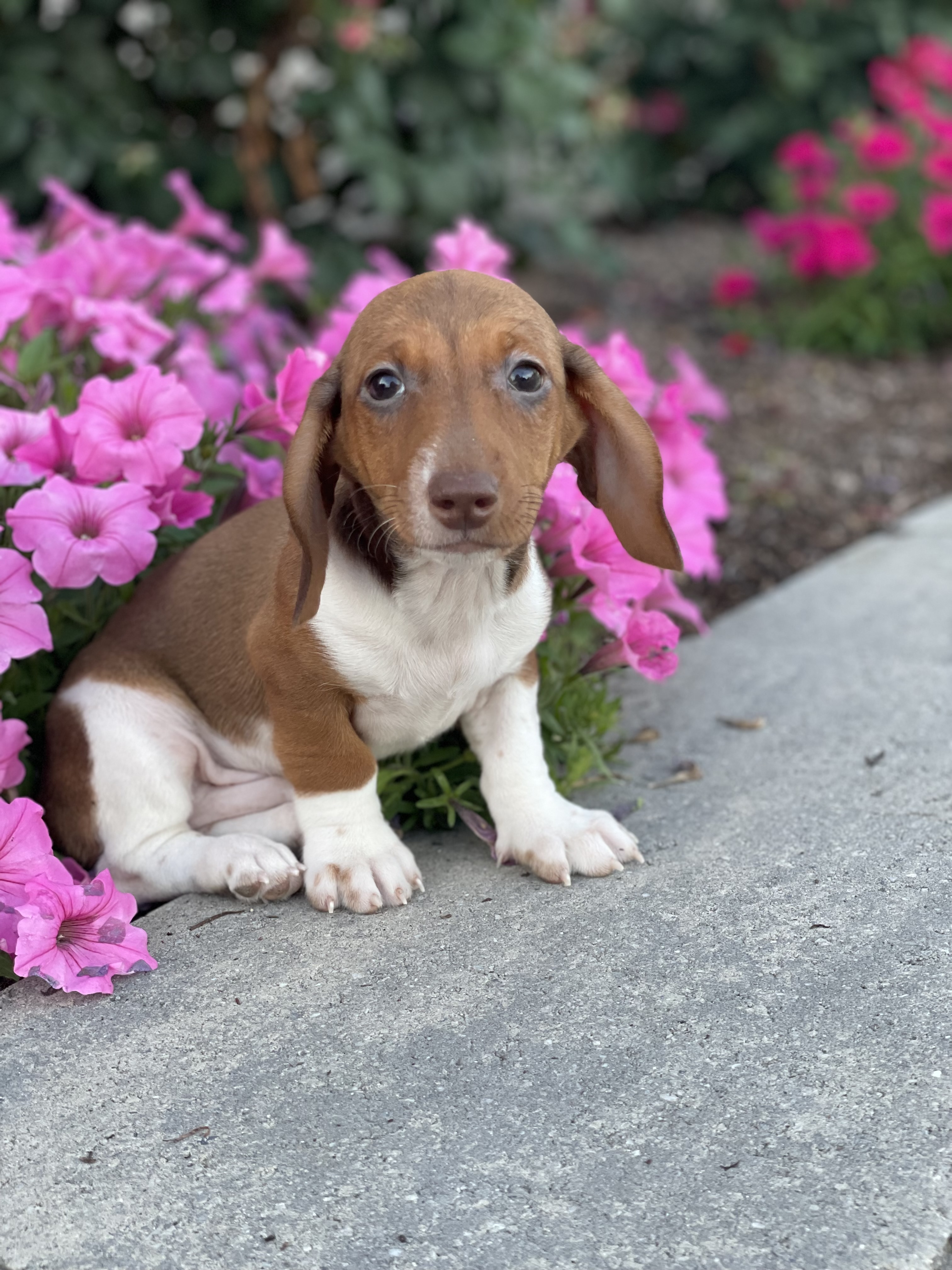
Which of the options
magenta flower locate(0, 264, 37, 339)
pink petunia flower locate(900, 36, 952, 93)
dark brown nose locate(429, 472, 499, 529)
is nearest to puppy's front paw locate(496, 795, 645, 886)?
dark brown nose locate(429, 472, 499, 529)

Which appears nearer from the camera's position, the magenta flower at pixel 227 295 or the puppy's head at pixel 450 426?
the puppy's head at pixel 450 426

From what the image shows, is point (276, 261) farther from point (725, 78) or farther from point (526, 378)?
point (725, 78)

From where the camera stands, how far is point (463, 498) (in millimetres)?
2277

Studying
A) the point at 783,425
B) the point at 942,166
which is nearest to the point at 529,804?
the point at 783,425

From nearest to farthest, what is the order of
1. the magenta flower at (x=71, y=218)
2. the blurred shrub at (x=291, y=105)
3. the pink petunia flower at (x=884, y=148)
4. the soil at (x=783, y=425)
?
the magenta flower at (x=71, y=218) → the soil at (x=783, y=425) → the blurred shrub at (x=291, y=105) → the pink petunia flower at (x=884, y=148)

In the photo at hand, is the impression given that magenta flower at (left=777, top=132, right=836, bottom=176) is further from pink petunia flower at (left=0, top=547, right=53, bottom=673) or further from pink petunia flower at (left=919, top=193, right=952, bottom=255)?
pink petunia flower at (left=0, top=547, right=53, bottom=673)

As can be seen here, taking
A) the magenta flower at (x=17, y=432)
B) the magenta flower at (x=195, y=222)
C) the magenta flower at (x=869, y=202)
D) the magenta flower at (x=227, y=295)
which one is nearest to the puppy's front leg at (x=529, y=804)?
the magenta flower at (x=17, y=432)

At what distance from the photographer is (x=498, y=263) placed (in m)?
3.86

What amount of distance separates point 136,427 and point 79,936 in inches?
43.1

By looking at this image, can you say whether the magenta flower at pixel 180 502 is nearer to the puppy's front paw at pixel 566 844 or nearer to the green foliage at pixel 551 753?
the green foliage at pixel 551 753

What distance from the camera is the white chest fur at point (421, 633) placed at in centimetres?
268

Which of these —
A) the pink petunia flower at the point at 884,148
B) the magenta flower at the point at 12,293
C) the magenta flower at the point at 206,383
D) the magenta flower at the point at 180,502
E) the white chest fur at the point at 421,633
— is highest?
the magenta flower at the point at 12,293

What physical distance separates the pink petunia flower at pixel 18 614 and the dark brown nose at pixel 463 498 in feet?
2.89

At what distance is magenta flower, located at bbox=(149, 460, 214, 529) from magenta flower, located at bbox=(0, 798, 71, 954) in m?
0.77
